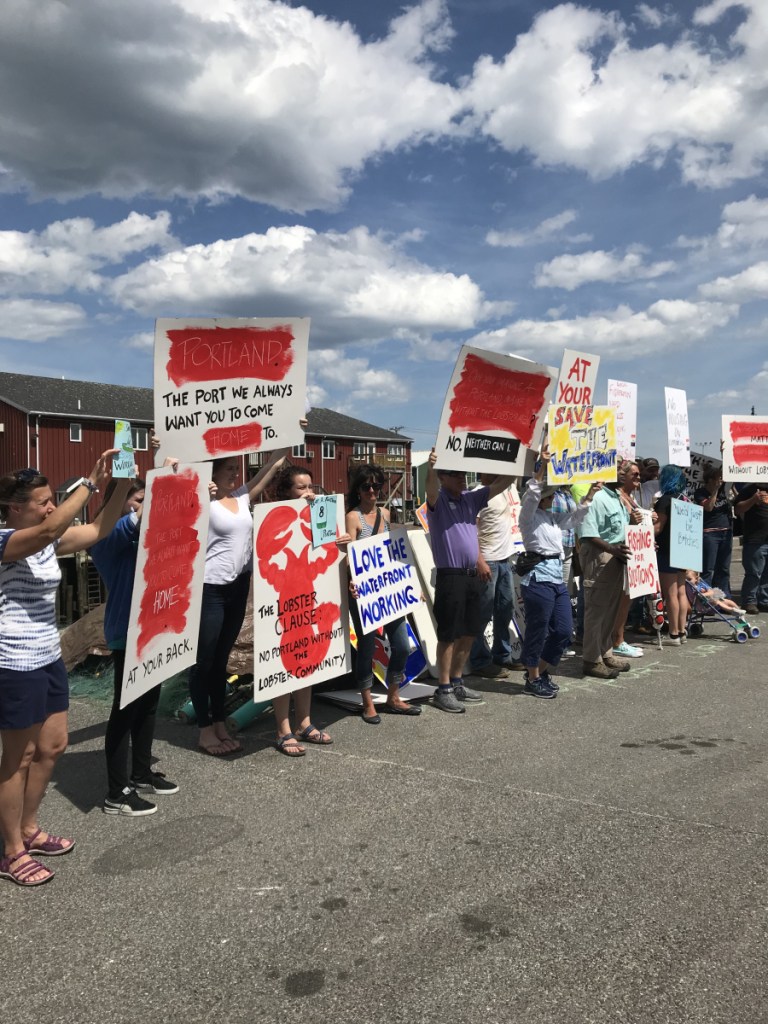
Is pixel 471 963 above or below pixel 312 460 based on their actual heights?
below

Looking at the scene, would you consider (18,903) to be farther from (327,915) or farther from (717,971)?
(717,971)

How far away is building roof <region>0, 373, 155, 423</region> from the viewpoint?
42000mm

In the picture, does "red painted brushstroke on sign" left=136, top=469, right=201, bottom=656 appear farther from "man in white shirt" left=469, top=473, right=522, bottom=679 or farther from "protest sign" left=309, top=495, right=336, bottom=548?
"man in white shirt" left=469, top=473, right=522, bottom=679

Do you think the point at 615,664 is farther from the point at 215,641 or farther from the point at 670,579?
the point at 215,641

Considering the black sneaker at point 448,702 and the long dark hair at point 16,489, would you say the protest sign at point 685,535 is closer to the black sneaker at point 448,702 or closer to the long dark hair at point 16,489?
the black sneaker at point 448,702

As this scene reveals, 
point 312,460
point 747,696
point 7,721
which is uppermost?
point 312,460

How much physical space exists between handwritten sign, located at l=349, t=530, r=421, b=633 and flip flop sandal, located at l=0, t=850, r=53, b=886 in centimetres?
273

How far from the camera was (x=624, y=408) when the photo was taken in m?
10.7

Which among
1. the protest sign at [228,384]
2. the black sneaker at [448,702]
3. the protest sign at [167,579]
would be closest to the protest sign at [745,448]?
the black sneaker at [448,702]

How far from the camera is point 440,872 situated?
11.4 feet

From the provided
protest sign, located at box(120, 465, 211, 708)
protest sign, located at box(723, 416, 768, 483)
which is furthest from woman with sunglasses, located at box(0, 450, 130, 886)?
protest sign, located at box(723, 416, 768, 483)

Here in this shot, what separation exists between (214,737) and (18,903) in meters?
1.96

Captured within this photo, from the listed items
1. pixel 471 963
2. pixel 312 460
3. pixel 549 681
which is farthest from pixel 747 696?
pixel 312 460

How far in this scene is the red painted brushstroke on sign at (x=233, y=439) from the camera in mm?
4703
